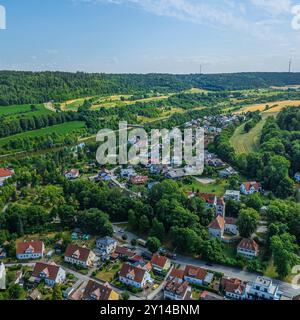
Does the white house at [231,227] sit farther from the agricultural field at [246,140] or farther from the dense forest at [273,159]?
the agricultural field at [246,140]

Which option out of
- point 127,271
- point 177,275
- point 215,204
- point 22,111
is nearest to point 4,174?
point 127,271

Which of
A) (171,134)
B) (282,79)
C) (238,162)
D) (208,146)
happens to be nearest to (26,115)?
(171,134)

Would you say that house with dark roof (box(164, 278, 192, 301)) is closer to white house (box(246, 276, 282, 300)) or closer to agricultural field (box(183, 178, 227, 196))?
white house (box(246, 276, 282, 300))

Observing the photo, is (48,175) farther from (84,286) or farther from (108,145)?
(84,286)

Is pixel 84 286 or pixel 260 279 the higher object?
pixel 260 279

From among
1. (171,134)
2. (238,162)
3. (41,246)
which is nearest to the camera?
(41,246)

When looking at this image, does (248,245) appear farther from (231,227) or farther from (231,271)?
(231,227)
